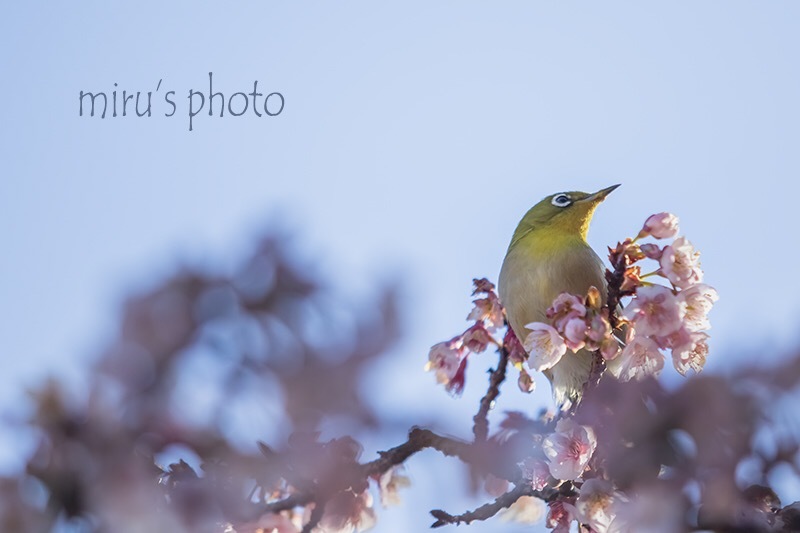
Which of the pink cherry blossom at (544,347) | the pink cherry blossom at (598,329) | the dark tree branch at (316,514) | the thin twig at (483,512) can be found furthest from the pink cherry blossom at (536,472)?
the dark tree branch at (316,514)

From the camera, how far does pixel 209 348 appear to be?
1555 mm

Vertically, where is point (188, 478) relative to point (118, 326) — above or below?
below

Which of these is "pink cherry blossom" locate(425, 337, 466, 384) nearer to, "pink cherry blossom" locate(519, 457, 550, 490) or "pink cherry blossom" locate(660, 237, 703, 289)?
"pink cherry blossom" locate(519, 457, 550, 490)

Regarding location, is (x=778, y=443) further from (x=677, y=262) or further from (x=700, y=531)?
(x=677, y=262)

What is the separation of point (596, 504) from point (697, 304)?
0.74 metres

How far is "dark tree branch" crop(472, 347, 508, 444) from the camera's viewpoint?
9.62 feet

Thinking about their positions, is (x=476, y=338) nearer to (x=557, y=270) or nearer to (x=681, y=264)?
(x=557, y=270)

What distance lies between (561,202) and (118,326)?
3.19 meters

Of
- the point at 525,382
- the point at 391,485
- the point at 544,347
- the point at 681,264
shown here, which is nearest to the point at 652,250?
the point at 681,264

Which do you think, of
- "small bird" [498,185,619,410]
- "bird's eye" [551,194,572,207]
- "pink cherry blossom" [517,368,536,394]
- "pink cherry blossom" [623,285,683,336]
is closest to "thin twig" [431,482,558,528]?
"pink cherry blossom" [623,285,683,336]

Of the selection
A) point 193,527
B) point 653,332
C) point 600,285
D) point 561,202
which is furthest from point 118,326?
point 561,202

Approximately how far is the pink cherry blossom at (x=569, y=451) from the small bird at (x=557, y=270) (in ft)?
3.07

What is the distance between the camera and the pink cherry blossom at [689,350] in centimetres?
270

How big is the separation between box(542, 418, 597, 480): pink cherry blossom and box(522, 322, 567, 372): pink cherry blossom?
262 mm
